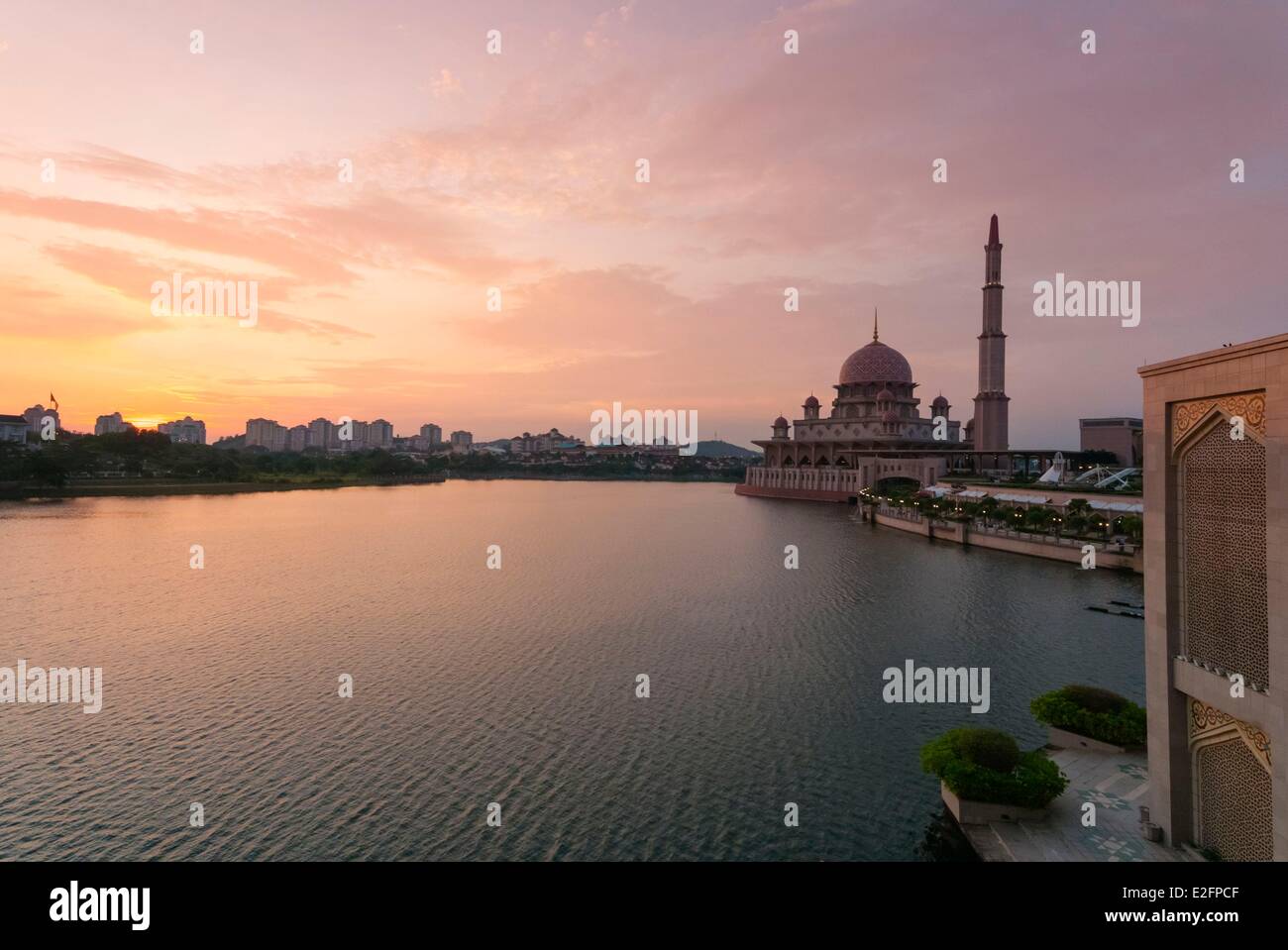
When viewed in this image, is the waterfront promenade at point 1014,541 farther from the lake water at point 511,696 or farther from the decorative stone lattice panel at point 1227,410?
the decorative stone lattice panel at point 1227,410

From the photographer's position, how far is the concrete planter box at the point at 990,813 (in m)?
9.95

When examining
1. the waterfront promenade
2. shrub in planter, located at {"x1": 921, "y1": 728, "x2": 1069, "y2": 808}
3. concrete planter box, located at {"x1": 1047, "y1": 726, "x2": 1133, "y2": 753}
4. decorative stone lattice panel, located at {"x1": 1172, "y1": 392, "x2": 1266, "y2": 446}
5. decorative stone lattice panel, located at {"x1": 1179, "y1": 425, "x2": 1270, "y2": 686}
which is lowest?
concrete planter box, located at {"x1": 1047, "y1": 726, "x2": 1133, "y2": 753}

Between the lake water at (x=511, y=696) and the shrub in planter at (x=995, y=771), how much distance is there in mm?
1008

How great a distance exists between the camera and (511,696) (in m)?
16.4

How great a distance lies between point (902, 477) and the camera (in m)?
70.4

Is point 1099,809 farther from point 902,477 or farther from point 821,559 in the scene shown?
point 902,477

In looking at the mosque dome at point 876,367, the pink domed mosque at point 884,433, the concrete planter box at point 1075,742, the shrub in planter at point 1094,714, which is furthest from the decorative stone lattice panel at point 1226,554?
the mosque dome at point 876,367

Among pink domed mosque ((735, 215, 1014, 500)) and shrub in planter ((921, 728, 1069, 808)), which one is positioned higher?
pink domed mosque ((735, 215, 1014, 500))

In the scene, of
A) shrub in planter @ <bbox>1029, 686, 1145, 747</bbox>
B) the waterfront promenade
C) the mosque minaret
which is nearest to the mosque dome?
the mosque minaret

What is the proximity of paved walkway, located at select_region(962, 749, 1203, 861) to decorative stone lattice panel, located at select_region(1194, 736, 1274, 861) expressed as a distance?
46cm

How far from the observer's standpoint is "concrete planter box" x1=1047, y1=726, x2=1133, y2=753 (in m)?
12.1

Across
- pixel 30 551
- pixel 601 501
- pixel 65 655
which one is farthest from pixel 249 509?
pixel 65 655

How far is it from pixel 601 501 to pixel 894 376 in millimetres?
36265

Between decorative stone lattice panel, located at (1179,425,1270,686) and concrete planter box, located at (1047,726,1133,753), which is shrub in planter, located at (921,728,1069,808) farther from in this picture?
decorative stone lattice panel, located at (1179,425,1270,686)
